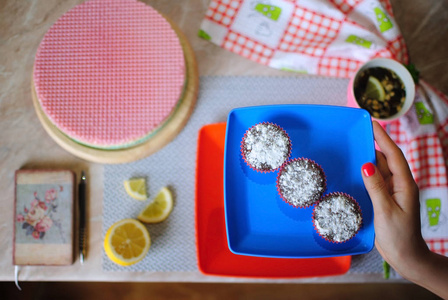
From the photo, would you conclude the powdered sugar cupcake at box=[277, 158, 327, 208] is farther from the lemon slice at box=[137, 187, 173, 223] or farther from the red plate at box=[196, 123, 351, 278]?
the lemon slice at box=[137, 187, 173, 223]

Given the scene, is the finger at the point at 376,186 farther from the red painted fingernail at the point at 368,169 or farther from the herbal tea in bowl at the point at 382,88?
the herbal tea in bowl at the point at 382,88

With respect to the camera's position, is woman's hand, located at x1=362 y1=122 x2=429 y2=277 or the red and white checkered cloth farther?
the red and white checkered cloth

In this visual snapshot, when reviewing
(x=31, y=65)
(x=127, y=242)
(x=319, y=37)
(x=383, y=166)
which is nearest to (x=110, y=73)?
(x=31, y=65)

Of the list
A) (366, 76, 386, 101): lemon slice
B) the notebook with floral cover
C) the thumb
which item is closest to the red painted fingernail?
the thumb

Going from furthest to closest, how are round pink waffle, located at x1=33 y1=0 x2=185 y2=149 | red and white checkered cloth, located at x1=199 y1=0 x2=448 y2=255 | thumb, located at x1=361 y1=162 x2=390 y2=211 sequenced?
red and white checkered cloth, located at x1=199 y1=0 x2=448 y2=255 < round pink waffle, located at x1=33 y1=0 x2=185 y2=149 < thumb, located at x1=361 y1=162 x2=390 y2=211

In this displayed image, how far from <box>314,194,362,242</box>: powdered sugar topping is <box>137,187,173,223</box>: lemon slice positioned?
14.1 inches

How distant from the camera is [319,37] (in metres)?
0.91

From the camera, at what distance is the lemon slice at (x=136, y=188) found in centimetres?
85

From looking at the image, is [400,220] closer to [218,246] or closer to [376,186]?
[376,186]

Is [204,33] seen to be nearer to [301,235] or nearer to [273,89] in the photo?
[273,89]

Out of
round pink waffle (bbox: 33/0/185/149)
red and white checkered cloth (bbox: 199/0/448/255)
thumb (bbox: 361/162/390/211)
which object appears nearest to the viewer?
thumb (bbox: 361/162/390/211)

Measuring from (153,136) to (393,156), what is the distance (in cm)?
52

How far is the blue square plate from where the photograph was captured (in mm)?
697

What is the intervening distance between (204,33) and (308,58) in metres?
0.28
